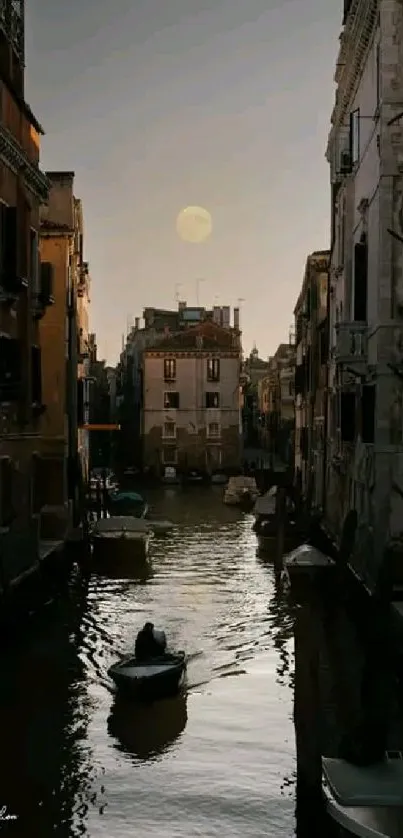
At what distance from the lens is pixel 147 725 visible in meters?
15.1

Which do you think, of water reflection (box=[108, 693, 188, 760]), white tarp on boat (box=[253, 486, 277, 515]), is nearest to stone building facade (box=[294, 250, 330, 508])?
white tarp on boat (box=[253, 486, 277, 515])

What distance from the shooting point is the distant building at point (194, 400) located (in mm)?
66750

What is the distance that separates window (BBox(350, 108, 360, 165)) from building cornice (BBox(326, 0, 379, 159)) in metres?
1.12

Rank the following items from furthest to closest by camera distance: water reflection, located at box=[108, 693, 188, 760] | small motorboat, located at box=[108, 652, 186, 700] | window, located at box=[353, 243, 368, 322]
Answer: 1. window, located at box=[353, 243, 368, 322]
2. small motorboat, located at box=[108, 652, 186, 700]
3. water reflection, located at box=[108, 693, 188, 760]

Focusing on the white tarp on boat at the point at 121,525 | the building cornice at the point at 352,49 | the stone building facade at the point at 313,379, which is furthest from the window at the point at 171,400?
the building cornice at the point at 352,49

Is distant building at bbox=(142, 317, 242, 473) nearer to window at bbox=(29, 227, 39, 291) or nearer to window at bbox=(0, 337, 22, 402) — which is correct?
window at bbox=(29, 227, 39, 291)

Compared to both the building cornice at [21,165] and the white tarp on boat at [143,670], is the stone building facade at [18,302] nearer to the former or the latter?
the building cornice at [21,165]

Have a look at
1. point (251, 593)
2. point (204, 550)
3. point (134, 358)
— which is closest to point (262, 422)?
point (134, 358)

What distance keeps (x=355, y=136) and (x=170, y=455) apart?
4542 cm

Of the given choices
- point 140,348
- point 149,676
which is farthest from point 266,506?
point 140,348

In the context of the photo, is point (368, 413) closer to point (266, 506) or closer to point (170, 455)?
point (266, 506)

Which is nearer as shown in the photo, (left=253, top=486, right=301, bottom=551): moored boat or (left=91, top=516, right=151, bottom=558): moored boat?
(left=91, top=516, right=151, bottom=558): moored boat

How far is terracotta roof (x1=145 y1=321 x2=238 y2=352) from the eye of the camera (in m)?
66.7

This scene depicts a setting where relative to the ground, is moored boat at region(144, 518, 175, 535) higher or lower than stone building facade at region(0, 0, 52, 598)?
lower
